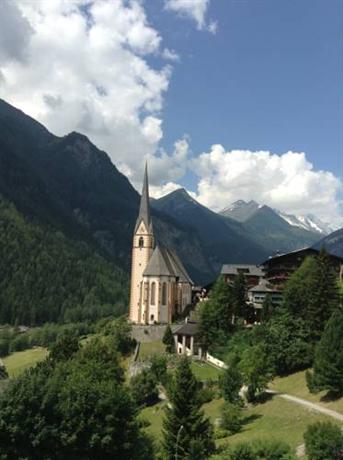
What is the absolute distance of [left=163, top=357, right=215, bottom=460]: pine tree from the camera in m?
41.6

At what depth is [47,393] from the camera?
34719mm

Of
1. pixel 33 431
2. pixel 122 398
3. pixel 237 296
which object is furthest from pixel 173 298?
pixel 33 431

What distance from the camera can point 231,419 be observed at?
4778 cm

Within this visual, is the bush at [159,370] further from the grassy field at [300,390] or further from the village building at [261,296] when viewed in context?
the village building at [261,296]

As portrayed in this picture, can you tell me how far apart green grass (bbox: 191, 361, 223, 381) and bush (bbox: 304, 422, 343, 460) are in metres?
34.0

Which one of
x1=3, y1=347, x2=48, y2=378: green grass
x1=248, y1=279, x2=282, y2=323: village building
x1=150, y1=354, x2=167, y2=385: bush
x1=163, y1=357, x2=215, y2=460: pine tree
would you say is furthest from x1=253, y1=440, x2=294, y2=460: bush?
x1=3, y1=347, x2=48, y2=378: green grass

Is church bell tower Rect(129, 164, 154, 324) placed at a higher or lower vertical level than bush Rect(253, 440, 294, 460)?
higher

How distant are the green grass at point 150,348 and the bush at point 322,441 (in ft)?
159

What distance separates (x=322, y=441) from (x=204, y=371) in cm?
4029

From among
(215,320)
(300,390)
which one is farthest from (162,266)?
(300,390)

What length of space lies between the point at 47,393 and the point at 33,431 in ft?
8.98

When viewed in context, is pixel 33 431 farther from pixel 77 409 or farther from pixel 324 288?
pixel 324 288

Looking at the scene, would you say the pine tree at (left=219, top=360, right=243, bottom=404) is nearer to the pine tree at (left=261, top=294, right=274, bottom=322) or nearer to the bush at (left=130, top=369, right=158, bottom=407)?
the bush at (left=130, top=369, right=158, bottom=407)

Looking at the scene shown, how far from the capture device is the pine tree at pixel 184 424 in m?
41.6
